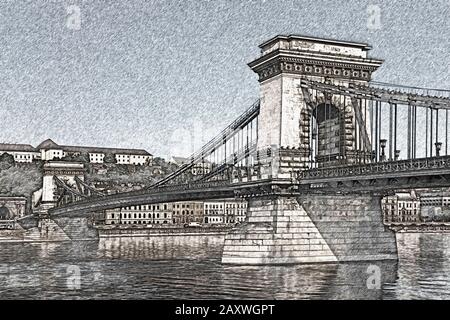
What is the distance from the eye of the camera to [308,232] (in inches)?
1644

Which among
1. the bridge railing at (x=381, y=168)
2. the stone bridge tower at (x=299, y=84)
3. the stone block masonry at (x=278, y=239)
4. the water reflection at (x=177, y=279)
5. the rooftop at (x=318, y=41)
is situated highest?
the rooftop at (x=318, y=41)

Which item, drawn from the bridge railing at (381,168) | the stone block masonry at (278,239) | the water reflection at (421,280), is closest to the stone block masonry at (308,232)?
the stone block masonry at (278,239)

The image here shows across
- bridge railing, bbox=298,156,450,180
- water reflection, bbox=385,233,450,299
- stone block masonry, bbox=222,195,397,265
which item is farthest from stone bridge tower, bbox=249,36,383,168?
water reflection, bbox=385,233,450,299

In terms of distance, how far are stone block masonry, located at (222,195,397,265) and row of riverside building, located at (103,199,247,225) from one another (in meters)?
48.6

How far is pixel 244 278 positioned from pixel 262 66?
14.0 m

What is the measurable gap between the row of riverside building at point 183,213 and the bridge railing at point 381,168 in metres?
51.9

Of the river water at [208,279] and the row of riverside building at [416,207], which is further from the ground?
the row of riverside building at [416,207]

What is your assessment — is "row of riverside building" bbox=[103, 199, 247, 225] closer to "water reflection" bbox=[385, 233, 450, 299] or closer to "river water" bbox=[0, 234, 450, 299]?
"river water" bbox=[0, 234, 450, 299]

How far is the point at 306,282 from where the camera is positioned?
1356 inches

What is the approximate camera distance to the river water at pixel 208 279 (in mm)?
31766

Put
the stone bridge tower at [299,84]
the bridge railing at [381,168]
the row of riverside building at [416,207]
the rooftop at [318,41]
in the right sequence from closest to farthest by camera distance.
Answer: the bridge railing at [381,168], the rooftop at [318,41], the stone bridge tower at [299,84], the row of riverside building at [416,207]

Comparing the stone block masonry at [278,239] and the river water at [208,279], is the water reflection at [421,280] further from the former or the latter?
the stone block masonry at [278,239]

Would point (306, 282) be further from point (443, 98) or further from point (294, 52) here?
point (294, 52)
